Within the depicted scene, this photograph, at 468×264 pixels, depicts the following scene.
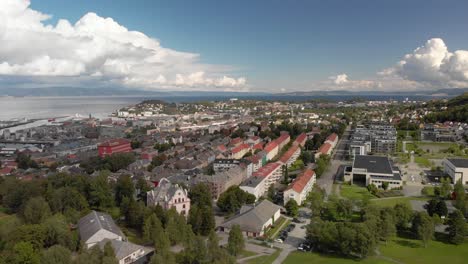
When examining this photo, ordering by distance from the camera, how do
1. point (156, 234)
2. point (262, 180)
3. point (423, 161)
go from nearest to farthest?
1. point (156, 234)
2. point (262, 180)
3. point (423, 161)

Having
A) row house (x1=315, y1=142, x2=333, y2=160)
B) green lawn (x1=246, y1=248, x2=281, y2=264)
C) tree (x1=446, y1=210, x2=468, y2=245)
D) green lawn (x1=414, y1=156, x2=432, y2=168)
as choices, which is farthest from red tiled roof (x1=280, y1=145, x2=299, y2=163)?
green lawn (x1=246, y1=248, x2=281, y2=264)

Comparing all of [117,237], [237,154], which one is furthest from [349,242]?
[237,154]

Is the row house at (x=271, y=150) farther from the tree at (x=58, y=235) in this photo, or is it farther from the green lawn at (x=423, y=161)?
the tree at (x=58, y=235)

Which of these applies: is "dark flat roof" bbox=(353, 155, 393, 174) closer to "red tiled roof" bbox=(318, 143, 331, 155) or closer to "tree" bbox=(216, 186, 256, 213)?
"red tiled roof" bbox=(318, 143, 331, 155)

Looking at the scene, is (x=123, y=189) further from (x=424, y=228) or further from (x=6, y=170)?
(x=6, y=170)

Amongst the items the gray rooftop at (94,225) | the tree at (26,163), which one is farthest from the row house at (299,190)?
the tree at (26,163)

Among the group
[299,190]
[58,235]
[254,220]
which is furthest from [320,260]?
[58,235]
